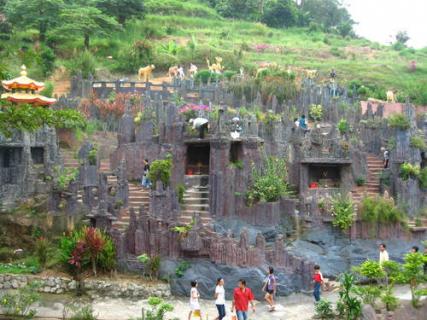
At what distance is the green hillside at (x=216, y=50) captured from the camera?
39562mm

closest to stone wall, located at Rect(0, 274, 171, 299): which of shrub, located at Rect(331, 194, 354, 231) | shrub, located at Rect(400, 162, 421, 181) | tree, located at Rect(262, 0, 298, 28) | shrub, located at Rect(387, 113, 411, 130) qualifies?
shrub, located at Rect(331, 194, 354, 231)

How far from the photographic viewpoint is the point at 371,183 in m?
24.7

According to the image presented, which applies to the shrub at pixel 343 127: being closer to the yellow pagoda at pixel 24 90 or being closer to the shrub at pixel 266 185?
the shrub at pixel 266 185

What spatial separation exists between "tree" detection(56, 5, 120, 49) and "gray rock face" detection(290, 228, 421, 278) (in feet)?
78.9

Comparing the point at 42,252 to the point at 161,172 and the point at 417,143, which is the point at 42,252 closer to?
the point at 161,172

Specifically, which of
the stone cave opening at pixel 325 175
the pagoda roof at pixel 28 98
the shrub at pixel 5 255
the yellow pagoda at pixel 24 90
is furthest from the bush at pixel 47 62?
the stone cave opening at pixel 325 175

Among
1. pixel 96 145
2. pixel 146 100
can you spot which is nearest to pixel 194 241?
pixel 96 145

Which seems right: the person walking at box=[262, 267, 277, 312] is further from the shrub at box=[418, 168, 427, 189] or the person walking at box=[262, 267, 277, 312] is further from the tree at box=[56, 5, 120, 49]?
the tree at box=[56, 5, 120, 49]

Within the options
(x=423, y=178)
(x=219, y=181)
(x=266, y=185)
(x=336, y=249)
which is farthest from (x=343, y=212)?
(x=423, y=178)

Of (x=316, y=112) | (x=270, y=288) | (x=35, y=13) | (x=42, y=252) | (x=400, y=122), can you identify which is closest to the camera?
(x=270, y=288)

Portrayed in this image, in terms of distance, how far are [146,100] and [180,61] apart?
15.6m

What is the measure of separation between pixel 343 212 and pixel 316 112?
995cm

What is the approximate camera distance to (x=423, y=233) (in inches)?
874

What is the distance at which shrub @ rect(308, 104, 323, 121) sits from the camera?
30.1 meters
